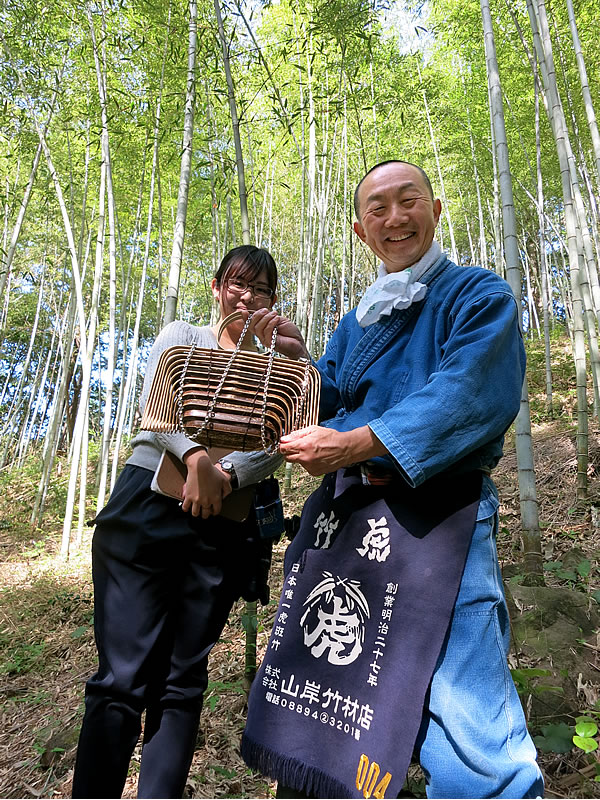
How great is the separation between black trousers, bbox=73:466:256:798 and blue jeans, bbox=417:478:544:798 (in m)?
0.66

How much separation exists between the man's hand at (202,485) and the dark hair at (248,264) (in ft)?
1.79

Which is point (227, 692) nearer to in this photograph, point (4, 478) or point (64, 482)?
point (64, 482)

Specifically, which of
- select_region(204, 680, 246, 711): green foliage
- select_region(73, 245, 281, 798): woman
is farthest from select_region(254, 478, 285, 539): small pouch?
select_region(204, 680, 246, 711): green foliage

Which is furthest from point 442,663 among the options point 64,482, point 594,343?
point 64,482

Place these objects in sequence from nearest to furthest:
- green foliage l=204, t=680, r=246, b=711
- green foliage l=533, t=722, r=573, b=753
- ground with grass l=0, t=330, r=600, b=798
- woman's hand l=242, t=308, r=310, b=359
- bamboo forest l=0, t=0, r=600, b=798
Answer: woman's hand l=242, t=308, r=310, b=359 → green foliage l=533, t=722, r=573, b=753 → ground with grass l=0, t=330, r=600, b=798 → bamboo forest l=0, t=0, r=600, b=798 → green foliage l=204, t=680, r=246, b=711

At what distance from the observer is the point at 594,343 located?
Result: 3.46m

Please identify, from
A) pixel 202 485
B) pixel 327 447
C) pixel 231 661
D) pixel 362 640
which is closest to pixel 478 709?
pixel 362 640

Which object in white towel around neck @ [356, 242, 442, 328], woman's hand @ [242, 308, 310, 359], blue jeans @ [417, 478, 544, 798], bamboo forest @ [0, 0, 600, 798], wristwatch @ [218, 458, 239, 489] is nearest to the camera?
blue jeans @ [417, 478, 544, 798]

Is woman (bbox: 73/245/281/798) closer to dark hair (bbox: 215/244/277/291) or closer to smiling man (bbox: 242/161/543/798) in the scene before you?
dark hair (bbox: 215/244/277/291)

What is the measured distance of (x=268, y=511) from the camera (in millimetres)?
1475

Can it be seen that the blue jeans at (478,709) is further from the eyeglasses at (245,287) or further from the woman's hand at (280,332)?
the eyeglasses at (245,287)

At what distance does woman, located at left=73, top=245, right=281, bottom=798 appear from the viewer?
1196 mm

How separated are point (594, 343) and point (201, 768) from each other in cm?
336

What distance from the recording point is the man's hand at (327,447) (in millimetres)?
851
